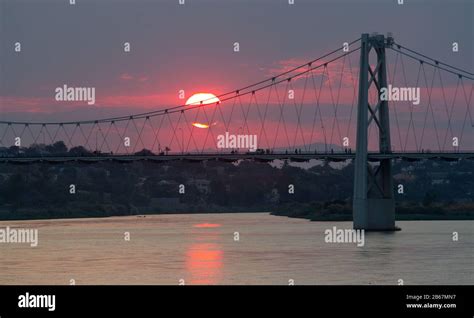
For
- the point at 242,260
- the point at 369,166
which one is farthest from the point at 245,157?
the point at 242,260

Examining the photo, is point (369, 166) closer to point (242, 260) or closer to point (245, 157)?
point (245, 157)

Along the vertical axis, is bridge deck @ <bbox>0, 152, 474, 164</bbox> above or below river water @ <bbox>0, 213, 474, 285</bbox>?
above

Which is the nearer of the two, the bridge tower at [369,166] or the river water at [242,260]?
the river water at [242,260]

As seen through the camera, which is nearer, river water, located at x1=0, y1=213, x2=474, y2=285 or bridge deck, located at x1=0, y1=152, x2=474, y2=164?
river water, located at x1=0, y1=213, x2=474, y2=285

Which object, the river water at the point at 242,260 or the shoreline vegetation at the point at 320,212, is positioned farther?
the shoreline vegetation at the point at 320,212

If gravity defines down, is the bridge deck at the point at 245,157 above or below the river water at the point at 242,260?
above
